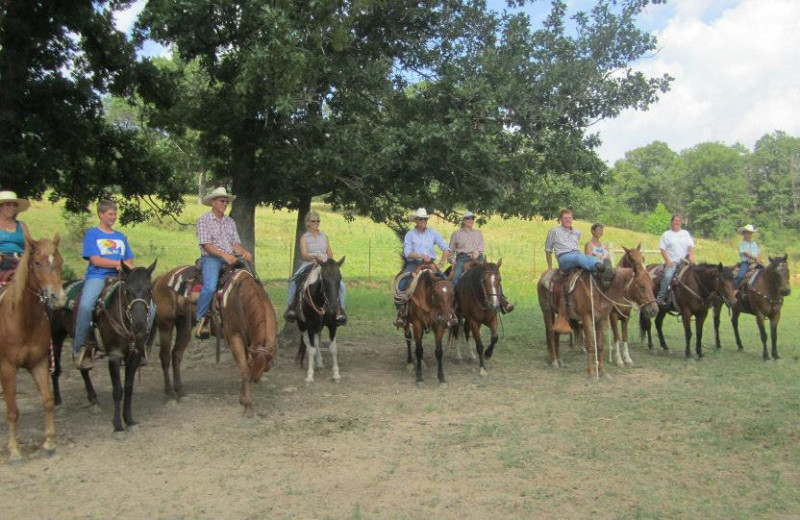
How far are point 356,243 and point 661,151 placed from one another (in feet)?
283

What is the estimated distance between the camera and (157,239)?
3591 cm

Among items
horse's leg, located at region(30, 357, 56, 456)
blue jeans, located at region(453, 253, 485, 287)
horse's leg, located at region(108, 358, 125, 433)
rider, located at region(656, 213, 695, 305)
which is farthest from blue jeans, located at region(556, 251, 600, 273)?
horse's leg, located at region(30, 357, 56, 456)

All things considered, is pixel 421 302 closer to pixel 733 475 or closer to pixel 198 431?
pixel 198 431

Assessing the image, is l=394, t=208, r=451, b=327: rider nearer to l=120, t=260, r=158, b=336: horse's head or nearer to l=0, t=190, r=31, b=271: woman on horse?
l=120, t=260, r=158, b=336: horse's head

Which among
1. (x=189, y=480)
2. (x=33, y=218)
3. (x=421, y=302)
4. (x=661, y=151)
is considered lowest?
(x=189, y=480)

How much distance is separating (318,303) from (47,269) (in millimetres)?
4726

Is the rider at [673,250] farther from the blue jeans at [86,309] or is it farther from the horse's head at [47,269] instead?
the horse's head at [47,269]

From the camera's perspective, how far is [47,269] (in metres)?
6.62

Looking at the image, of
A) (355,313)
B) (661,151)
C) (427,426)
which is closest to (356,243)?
(355,313)

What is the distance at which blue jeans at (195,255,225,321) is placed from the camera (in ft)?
30.3

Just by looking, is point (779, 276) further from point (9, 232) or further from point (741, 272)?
point (9, 232)

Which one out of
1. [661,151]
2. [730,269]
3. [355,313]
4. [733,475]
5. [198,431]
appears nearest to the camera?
[733,475]

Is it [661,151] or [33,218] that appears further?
[661,151]

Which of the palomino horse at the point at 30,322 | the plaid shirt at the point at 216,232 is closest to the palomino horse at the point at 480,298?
the plaid shirt at the point at 216,232
